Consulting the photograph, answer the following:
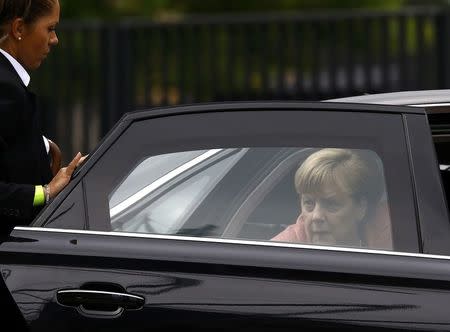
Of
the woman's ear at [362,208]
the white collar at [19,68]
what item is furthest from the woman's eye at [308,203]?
the white collar at [19,68]

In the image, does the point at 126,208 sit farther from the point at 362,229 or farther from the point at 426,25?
the point at 426,25

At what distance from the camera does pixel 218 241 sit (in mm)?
3459

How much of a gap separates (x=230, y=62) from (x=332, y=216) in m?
8.76

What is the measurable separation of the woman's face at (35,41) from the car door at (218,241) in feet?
1.39

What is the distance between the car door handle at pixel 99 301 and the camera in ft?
11.0

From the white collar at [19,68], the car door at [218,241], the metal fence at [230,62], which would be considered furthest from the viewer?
the metal fence at [230,62]

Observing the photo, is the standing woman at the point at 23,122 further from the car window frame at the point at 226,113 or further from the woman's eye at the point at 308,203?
the woman's eye at the point at 308,203

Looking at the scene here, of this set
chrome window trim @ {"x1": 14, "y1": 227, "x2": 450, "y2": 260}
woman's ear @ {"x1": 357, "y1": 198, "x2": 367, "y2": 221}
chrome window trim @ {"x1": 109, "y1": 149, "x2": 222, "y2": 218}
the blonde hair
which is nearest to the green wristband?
chrome window trim @ {"x1": 14, "y1": 227, "x2": 450, "y2": 260}

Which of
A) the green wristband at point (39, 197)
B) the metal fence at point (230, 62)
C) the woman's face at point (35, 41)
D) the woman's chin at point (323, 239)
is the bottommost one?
the woman's chin at point (323, 239)

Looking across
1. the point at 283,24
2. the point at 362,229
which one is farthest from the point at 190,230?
the point at 283,24

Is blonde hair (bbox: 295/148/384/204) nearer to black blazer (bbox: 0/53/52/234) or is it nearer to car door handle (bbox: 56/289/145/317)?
car door handle (bbox: 56/289/145/317)

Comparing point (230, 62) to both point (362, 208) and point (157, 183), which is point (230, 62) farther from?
point (362, 208)

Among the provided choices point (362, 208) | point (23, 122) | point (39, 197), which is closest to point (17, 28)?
point (23, 122)

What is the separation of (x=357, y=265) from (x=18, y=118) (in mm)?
1003
